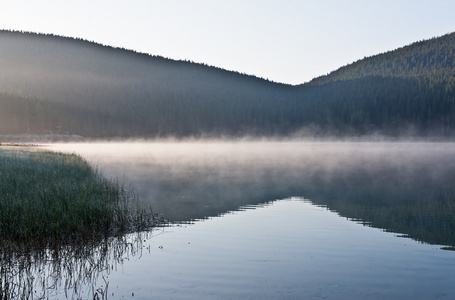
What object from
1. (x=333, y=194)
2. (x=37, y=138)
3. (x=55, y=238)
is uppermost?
(x=37, y=138)

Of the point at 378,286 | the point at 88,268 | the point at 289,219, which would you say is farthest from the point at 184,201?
the point at 378,286

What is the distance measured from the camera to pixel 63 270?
9.99 metres

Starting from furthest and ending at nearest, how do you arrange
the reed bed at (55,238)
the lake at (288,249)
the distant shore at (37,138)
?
the distant shore at (37,138) → the lake at (288,249) → the reed bed at (55,238)

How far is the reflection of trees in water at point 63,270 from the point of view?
868 cm

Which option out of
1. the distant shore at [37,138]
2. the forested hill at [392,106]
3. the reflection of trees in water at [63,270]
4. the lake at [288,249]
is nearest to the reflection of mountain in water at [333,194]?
the lake at [288,249]

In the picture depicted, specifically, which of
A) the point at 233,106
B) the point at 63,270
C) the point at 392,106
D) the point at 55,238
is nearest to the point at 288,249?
the point at 63,270

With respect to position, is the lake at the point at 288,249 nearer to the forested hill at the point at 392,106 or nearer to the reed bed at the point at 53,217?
the reed bed at the point at 53,217

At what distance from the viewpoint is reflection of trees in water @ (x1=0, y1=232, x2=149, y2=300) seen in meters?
8.68

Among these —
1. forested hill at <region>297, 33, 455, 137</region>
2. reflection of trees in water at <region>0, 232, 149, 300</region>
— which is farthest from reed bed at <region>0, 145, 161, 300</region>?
forested hill at <region>297, 33, 455, 137</region>

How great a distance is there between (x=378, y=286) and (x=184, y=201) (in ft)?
47.2

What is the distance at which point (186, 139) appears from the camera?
15612 centimetres

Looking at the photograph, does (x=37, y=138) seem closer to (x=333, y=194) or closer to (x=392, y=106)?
(x=333, y=194)

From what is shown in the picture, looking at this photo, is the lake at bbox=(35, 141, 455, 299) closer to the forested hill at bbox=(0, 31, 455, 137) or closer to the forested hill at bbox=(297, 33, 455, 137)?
the forested hill at bbox=(0, 31, 455, 137)

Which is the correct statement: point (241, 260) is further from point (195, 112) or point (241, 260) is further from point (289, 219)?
point (195, 112)
